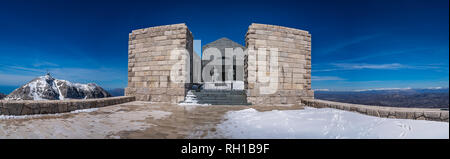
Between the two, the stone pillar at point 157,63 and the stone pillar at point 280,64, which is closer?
A: the stone pillar at point 280,64

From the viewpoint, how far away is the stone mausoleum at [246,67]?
7457 mm

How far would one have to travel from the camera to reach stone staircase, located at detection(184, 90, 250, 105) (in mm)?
7158

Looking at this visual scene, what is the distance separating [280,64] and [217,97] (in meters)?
3.29

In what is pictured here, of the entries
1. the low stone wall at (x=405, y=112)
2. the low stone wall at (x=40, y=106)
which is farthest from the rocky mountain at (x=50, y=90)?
the low stone wall at (x=405, y=112)

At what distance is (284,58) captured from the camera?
305 inches

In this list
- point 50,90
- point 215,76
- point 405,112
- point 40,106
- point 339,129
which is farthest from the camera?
point 50,90

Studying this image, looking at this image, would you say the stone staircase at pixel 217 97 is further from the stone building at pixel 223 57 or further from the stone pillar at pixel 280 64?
the stone building at pixel 223 57

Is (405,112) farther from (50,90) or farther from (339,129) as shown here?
(50,90)

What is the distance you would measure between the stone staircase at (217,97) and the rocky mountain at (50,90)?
2788 centimetres

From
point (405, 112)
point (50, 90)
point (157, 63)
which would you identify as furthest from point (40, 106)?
point (50, 90)

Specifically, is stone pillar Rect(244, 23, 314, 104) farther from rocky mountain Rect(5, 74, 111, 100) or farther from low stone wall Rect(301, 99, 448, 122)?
rocky mountain Rect(5, 74, 111, 100)

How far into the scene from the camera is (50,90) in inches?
976

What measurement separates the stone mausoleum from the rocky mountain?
25.8 meters
